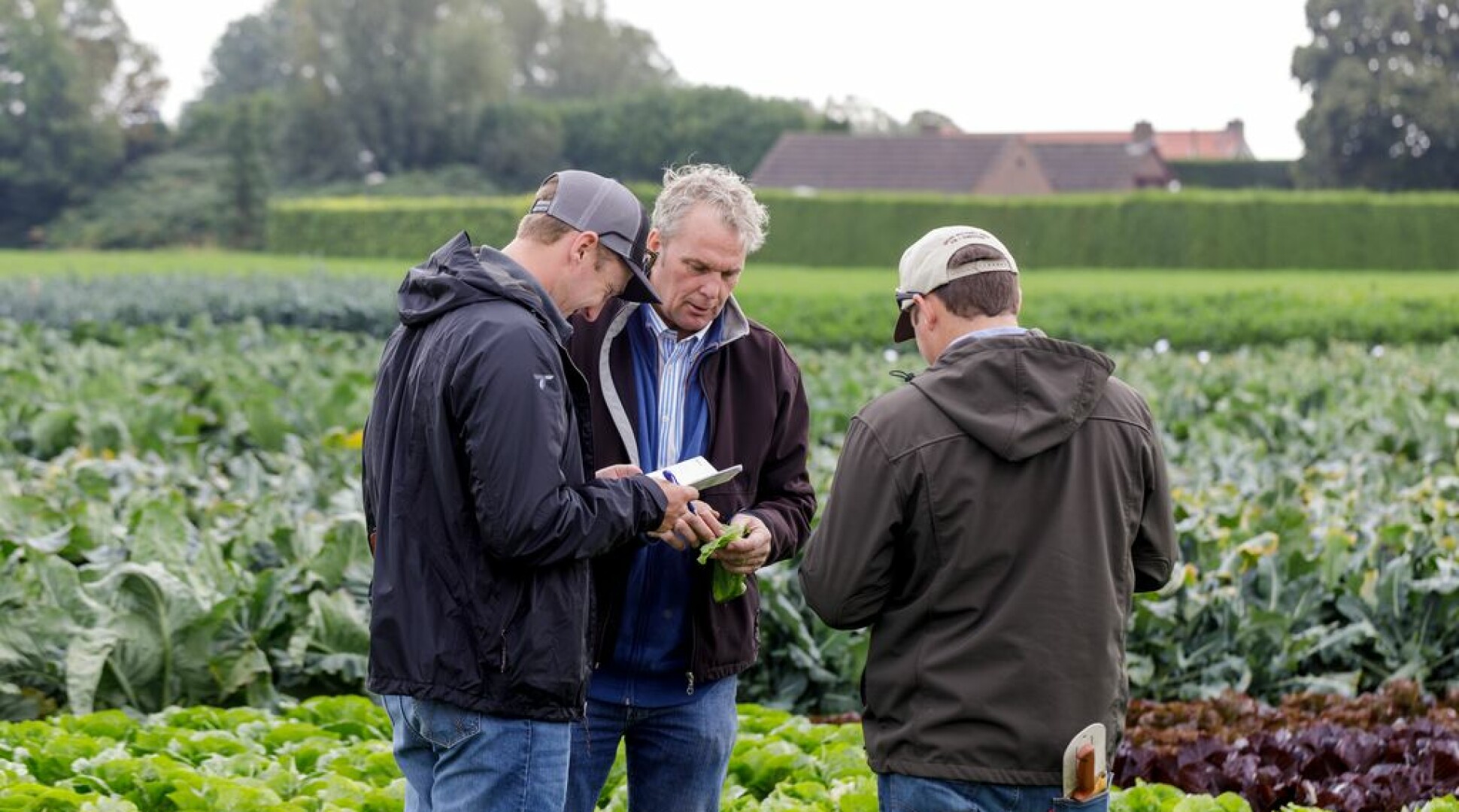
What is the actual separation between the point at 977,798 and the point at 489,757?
2.66ft

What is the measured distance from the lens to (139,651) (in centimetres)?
568

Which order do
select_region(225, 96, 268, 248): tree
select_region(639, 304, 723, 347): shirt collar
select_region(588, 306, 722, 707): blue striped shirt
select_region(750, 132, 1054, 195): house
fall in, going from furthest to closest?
1. select_region(750, 132, 1054, 195): house
2. select_region(225, 96, 268, 248): tree
3. select_region(639, 304, 723, 347): shirt collar
4. select_region(588, 306, 722, 707): blue striped shirt

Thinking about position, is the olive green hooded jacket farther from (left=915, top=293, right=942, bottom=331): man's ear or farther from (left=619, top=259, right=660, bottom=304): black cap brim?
(left=619, top=259, right=660, bottom=304): black cap brim

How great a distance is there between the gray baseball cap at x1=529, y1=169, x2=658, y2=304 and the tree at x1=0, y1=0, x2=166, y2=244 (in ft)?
206

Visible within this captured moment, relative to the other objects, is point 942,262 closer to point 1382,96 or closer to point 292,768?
point 292,768

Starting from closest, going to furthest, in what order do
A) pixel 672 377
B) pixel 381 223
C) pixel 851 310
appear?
1. pixel 672 377
2. pixel 851 310
3. pixel 381 223

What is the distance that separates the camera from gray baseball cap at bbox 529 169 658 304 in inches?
119

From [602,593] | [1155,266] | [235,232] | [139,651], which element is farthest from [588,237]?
[235,232]

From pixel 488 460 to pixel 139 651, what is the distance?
331 centimetres

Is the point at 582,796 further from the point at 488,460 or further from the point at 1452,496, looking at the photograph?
the point at 1452,496

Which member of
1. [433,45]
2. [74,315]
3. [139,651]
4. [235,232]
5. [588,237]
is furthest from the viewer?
[433,45]

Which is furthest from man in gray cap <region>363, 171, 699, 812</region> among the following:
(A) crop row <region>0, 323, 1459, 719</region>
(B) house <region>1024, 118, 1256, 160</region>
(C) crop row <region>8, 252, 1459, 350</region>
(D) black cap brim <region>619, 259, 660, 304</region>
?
(B) house <region>1024, 118, 1256, 160</region>

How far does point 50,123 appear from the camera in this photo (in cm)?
6644

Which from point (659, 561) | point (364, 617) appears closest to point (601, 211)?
point (659, 561)
